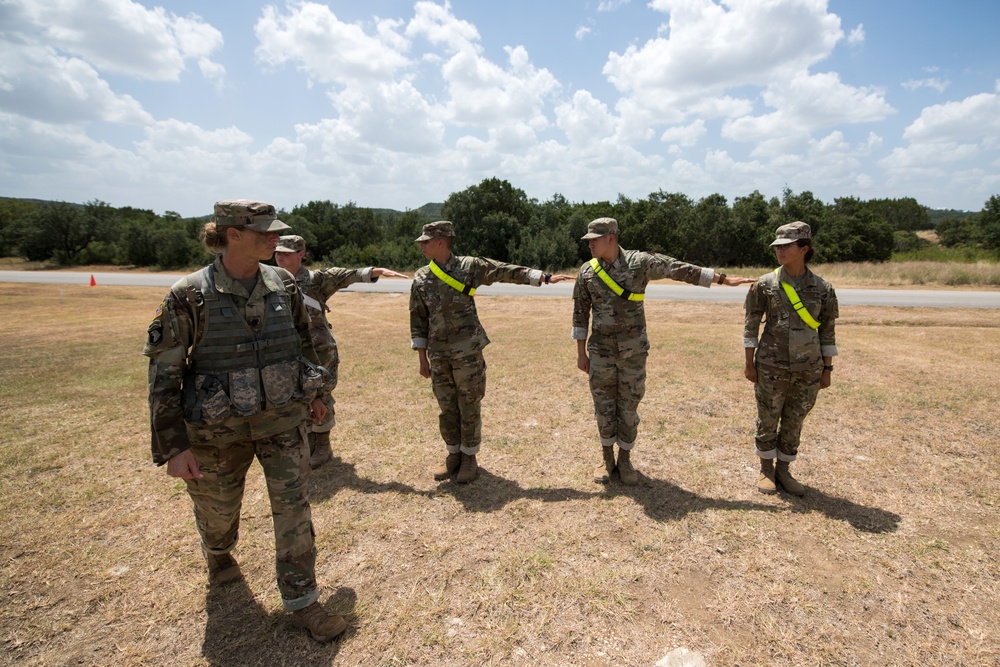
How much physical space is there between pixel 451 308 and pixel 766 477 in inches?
128

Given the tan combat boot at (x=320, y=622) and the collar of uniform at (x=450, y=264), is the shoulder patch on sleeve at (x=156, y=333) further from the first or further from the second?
the collar of uniform at (x=450, y=264)

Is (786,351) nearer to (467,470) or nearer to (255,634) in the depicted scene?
(467,470)

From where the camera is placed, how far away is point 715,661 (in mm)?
2682

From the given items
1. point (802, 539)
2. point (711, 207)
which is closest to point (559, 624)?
point (802, 539)

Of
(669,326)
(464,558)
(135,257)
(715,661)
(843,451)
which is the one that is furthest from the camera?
(135,257)

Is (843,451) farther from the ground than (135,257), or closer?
closer

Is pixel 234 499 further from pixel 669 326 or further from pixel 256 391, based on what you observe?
pixel 669 326

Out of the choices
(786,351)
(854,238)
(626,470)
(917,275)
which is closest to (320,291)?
(626,470)

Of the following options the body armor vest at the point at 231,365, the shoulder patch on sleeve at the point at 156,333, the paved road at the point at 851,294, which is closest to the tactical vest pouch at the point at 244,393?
the body armor vest at the point at 231,365

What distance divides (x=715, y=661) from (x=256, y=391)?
9.38 ft

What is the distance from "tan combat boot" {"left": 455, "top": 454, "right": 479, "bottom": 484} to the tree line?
27.0m

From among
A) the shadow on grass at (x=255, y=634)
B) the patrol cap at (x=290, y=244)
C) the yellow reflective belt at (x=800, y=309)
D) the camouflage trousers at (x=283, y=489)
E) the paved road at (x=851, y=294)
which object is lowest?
the shadow on grass at (x=255, y=634)

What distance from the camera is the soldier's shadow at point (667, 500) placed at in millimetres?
4172

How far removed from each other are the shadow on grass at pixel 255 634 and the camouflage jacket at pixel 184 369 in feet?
3.87
